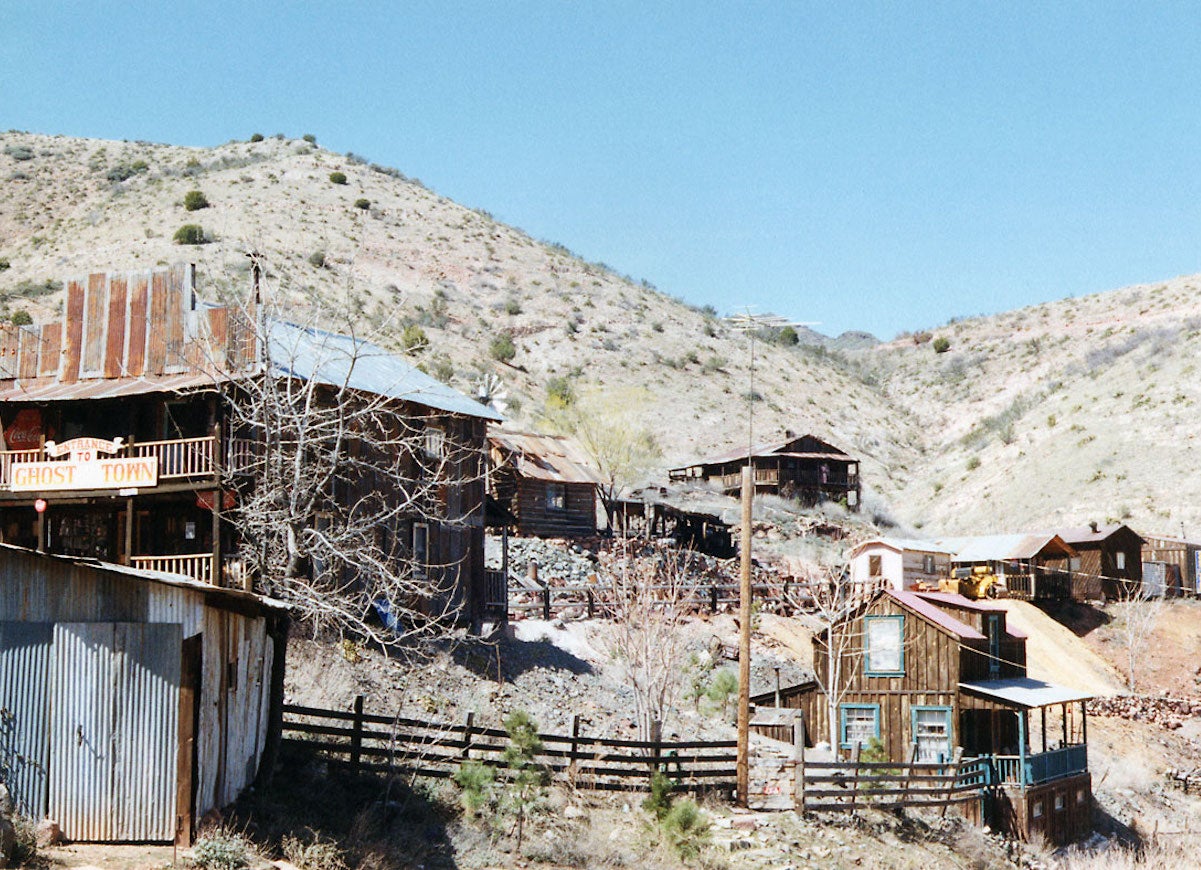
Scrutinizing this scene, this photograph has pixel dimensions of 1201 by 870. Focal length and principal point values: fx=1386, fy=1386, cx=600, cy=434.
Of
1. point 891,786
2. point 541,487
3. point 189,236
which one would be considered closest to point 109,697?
point 891,786

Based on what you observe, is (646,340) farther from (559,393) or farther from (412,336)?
(412,336)

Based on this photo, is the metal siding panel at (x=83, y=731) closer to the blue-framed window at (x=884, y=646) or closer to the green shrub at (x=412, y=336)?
the blue-framed window at (x=884, y=646)

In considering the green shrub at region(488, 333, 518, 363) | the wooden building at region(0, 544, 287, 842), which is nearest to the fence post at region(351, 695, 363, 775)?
the wooden building at region(0, 544, 287, 842)

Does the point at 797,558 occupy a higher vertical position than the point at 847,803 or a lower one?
higher

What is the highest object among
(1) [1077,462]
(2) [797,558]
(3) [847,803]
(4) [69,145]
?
(4) [69,145]

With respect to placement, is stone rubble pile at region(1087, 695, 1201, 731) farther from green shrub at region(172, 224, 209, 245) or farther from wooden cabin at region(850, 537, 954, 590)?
green shrub at region(172, 224, 209, 245)

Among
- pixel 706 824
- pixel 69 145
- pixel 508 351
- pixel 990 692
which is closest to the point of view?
pixel 706 824

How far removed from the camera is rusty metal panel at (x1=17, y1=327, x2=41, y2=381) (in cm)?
3288

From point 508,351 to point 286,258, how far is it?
14.8m

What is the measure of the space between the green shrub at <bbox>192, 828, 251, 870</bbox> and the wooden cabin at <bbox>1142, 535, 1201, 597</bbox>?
1905 inches

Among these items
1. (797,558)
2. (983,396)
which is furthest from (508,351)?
(983,396)

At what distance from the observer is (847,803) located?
28.4 metres

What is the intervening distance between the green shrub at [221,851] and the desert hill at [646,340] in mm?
48000

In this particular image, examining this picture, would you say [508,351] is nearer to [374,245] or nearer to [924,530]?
[374,245]
